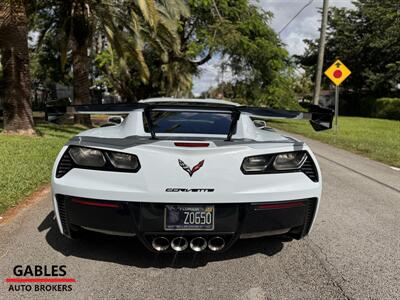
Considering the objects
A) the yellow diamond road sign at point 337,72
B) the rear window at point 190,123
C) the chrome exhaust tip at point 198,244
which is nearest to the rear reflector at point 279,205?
the chrome exhaust tip at point 198,244

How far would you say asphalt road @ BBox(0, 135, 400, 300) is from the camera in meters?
2.88

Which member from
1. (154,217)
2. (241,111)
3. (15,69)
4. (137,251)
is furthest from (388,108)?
(154,217)

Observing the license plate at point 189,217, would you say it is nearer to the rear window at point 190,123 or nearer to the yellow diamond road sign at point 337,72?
the rear window at point 190,123

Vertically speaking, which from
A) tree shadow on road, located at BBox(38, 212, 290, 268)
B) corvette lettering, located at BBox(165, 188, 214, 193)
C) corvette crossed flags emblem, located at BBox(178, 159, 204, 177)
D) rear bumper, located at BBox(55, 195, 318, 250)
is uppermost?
corvette crossed flags emblem, located at BBox(178, 159, 204, 177)

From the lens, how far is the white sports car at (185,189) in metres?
2.93

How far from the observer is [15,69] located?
10914 millimetres

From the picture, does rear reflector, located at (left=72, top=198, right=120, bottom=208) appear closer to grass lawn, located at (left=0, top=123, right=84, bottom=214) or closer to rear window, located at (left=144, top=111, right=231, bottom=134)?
rear window, located at (left=144, top=111, right=231, bottom=134)

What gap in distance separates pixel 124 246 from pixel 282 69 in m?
23.5

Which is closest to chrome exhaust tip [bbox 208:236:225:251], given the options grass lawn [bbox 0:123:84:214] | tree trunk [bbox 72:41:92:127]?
grass lawn [bbox 0:123:84:214]

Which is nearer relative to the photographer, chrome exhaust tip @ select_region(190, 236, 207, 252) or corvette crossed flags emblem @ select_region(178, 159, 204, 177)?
corvette crossed flags emblem @ select_region(178, 159, 204, 177)

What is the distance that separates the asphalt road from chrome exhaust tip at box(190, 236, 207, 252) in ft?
0.74

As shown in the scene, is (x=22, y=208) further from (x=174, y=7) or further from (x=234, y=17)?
(x=234, y=17)

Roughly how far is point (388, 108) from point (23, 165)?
111 ft

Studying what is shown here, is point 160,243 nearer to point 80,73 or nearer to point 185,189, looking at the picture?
point 185,189
